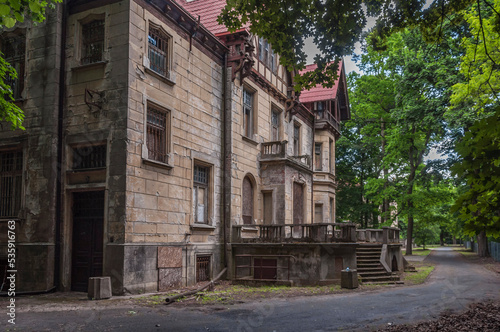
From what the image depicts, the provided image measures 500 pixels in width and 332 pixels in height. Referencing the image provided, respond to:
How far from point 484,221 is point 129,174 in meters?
10.8

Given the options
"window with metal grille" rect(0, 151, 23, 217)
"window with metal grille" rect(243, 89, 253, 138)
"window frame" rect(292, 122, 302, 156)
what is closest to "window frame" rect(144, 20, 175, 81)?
"window with metal grille" rect(0, 151, 23, 217)

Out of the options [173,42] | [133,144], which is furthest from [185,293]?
[173,42]

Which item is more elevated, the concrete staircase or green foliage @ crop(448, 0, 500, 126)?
green foliage @ crop(448, 0, 500, 126)

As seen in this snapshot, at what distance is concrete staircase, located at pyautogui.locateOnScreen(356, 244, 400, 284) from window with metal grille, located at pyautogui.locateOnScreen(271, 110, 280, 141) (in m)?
7.48

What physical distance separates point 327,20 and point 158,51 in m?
9.21

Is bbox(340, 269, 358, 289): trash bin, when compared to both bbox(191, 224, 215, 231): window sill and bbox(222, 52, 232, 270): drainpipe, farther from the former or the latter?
bbox(191, 224, 215, 231): window sill

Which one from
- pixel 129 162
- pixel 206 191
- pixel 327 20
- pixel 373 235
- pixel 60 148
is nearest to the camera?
pixel 327 20

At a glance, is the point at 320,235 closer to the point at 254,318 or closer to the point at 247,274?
the point at 247,274

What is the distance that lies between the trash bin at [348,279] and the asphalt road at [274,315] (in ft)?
5.52

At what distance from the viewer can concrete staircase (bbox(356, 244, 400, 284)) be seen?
1836cm

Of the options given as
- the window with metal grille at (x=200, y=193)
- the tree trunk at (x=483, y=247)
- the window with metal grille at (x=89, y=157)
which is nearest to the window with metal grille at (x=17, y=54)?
the window with metal grille at (x=89, y=157)

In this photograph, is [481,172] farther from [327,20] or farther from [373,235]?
[373,235]

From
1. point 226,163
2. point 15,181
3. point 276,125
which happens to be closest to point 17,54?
point 15,181

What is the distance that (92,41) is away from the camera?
1512 cm
